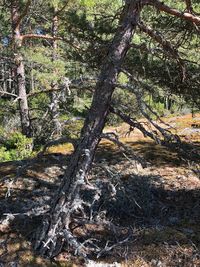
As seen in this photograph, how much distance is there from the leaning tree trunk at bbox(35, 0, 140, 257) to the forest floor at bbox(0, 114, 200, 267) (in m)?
0.34

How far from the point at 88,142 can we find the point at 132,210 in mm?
2160

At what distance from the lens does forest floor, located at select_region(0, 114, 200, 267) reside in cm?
530

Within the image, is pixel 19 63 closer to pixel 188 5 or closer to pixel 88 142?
pixel 88 142

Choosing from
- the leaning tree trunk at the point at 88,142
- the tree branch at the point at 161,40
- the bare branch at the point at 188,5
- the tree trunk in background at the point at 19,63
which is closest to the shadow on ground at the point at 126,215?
the leaning tree trunk at the point at 88,142

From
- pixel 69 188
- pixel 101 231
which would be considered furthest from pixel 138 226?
pixel 69 188

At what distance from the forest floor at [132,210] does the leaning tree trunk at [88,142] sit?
34 centimetres

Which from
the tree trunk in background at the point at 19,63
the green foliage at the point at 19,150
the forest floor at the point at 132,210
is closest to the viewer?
the forest floor at the point at 132,210

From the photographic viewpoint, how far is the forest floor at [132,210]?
5297 millimetres

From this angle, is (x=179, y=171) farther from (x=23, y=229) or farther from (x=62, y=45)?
(x=62, y=45)

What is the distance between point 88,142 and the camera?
5.03 m

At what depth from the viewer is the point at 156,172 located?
26.8 ft

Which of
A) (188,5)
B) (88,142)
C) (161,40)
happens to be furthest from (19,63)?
(188,5)

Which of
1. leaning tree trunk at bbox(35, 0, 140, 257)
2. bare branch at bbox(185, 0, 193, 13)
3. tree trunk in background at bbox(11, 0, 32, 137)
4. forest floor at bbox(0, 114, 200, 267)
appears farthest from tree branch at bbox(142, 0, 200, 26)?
tree trunk in background at bbox(11, 0, 32, 137)

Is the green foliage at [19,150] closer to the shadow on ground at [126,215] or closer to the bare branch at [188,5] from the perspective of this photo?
the shadow on ground at [126,215]
